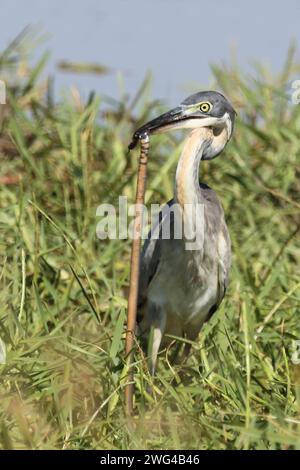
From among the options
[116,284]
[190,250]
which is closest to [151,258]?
[190,250]

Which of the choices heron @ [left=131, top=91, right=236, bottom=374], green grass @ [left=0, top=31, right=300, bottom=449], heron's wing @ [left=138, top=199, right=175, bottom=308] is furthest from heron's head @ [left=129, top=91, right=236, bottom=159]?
green grass @ [left=0, top=31, right=300, bottom=449]

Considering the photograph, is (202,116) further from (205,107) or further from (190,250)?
(190,250)

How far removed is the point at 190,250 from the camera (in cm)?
567

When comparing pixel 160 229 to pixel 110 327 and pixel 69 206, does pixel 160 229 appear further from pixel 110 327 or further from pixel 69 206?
pixel 69 206

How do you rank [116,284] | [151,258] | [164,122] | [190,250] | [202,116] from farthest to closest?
1. [116,284]
2. [151,258]
3. [190,250]
4. [202,116]
5. [164,122]

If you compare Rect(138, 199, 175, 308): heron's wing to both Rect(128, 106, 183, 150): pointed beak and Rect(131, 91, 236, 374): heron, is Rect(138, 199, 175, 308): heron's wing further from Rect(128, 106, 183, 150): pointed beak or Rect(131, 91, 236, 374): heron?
Rect(128, 106, 183, 150): pointed beak

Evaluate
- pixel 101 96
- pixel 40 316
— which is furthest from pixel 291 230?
pixel 40 316

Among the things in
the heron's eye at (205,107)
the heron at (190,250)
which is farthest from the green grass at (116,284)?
the heron's eye at (205,107)

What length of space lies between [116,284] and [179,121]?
1186 millimetres

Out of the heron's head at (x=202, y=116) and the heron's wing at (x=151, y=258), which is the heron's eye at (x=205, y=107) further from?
the heron's wing at (x=151, y=258)

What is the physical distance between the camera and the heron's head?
539cm

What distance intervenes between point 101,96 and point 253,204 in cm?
115

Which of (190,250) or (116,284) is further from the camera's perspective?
(116,284)

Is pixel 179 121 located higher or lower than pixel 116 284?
higher
